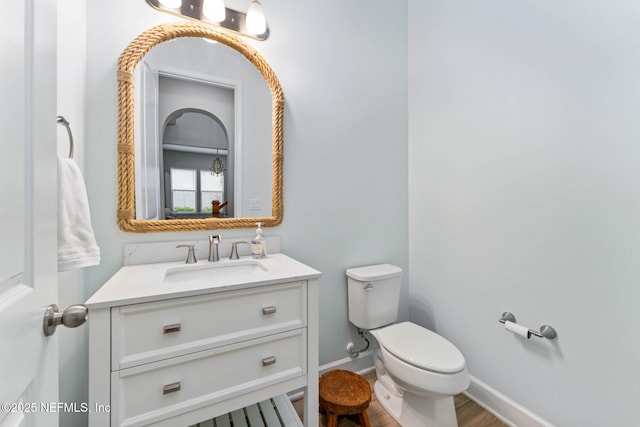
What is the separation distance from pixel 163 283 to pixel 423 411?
130 cm

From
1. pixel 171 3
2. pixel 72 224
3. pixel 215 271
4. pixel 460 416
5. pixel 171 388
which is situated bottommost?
pixel 460 416

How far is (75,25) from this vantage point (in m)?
1.02

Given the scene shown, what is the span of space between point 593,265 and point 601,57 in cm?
84

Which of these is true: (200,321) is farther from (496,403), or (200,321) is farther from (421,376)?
(496,403)

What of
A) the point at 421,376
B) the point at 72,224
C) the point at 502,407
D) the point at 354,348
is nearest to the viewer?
the point at 72,224

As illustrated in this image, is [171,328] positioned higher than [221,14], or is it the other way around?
[221,14]

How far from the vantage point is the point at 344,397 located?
1.31 metres

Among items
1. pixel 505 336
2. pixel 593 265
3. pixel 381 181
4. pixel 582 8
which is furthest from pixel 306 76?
pixel 505 336

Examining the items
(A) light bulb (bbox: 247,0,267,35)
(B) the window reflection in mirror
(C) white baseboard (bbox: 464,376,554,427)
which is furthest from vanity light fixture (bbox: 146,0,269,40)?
(C) white baseboard (bbox: 464,376,554,427)

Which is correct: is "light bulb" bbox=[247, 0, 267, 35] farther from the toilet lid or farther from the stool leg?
the stool leg

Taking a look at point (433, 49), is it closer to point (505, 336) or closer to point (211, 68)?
point (211, 68)

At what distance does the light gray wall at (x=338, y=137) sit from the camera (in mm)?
1529

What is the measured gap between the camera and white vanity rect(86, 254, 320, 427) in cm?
81

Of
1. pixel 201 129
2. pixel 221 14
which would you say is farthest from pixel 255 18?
pixel 201 129
